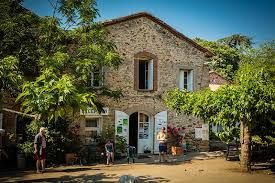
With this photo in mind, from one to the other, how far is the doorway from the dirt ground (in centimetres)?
369

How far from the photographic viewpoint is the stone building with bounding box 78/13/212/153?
59.4 feet

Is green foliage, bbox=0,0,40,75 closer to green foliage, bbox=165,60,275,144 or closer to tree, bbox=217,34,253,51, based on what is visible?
green foliage, bbox=165,60,275,144

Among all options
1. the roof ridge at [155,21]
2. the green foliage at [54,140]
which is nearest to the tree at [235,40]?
the roof ridge at [155,21]

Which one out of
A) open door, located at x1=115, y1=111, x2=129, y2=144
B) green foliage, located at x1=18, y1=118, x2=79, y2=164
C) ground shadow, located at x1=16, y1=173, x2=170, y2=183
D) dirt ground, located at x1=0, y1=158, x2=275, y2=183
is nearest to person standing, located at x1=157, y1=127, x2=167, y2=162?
dirt ground, located at x1=0, y1=158, x2=275, y2=183

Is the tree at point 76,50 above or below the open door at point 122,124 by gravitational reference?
above

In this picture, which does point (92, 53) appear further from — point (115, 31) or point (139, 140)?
point (139, 140)

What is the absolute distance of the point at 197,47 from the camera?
2028 cm

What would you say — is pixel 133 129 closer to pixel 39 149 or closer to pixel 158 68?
pixel 158 68

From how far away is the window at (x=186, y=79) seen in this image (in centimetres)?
2005

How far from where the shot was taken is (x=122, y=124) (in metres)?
18.2

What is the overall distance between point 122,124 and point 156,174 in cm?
527

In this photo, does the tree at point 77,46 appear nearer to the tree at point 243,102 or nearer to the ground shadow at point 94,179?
the ground shadow at point 94,179

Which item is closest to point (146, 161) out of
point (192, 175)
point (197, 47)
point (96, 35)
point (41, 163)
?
point (192, 175)

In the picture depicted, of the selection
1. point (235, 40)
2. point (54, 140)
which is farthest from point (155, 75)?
point (235, 40)
